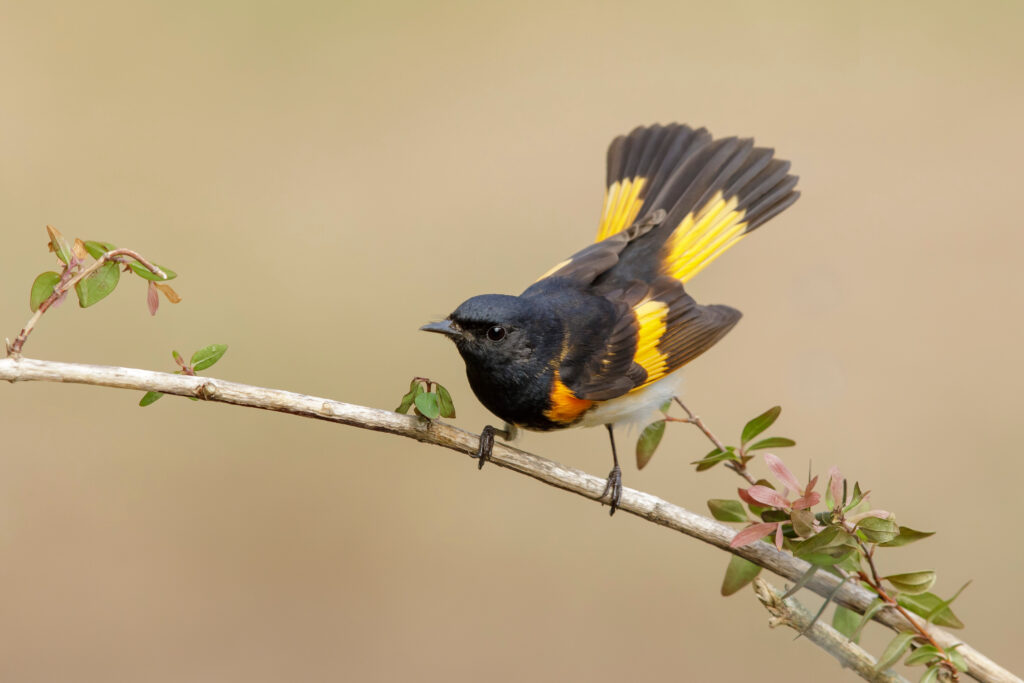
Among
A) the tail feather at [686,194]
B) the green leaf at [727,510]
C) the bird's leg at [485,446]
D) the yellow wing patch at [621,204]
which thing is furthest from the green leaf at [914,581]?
the yellow wing patch at [621,204]

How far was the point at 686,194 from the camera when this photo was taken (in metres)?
2.94

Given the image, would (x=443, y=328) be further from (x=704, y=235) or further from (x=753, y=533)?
(x=704, y=235)

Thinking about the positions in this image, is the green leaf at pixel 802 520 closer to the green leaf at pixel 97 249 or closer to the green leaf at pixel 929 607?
the green leaf at pixel 929 607

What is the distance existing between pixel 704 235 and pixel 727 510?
1.34 meters

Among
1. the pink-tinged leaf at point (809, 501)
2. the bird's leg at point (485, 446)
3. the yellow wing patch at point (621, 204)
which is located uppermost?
the yellow wing patch at point (621, 204)

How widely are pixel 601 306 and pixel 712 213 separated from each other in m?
0.60

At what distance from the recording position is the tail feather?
9.27 feet

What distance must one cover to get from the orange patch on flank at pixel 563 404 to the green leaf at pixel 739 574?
0.65 m

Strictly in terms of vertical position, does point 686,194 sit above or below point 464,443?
above

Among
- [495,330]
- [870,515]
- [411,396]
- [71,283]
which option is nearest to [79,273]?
[71,283]

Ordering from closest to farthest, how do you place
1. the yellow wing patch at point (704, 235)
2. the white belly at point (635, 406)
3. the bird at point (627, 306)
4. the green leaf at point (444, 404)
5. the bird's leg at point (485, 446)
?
the green leaf at point (444, 404) → the bird's leg at point (485, 446) → the bird at point (627, 306) → the white belly at point (635, 406) → the yellow wing patch at point (704, 235)

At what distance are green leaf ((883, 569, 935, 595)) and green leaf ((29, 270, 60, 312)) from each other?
1.49 meters

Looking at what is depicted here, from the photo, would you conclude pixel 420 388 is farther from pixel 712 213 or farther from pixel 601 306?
pixel 712 213

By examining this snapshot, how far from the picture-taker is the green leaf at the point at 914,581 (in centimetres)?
153
